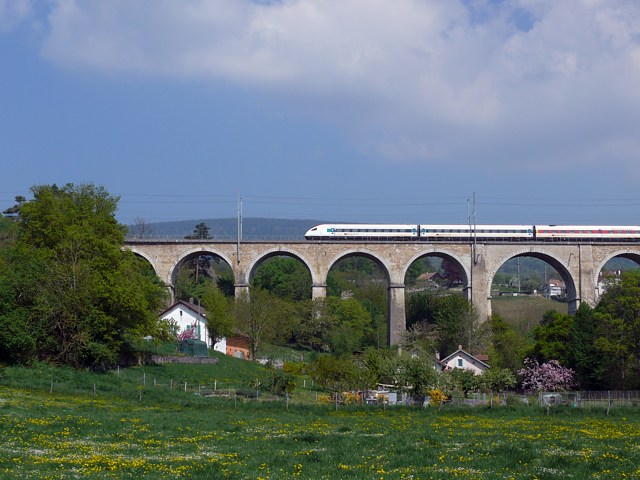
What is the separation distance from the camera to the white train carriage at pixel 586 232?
76.3 metres

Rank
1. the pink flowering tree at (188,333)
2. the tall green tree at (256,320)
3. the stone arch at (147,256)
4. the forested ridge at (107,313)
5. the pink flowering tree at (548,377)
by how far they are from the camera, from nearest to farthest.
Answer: the forested ridge at (107,313) < the pink flowering tree at (548,377) < the pink flowering tree at (188,333) < the tall green tree at (256,320) < the stone arch at (147,256)

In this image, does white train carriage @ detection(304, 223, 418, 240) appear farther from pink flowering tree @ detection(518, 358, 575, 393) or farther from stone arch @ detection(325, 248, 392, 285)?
pink flowering tree @ detection(518, 358, 575, 393)

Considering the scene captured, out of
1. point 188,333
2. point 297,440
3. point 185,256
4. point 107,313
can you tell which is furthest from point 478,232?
point 297,440

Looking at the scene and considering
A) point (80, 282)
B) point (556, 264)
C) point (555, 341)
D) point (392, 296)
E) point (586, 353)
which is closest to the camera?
point (80, 282)

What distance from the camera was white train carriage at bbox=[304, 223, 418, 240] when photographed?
3017 inches

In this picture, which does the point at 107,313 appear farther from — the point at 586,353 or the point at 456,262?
the point at 456,262

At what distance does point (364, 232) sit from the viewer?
77.0 m

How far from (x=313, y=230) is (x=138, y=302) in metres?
36.4

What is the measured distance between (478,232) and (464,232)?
3.98ft

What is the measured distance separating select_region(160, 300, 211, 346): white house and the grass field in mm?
31695

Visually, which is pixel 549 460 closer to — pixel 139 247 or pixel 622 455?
pixel 622 455

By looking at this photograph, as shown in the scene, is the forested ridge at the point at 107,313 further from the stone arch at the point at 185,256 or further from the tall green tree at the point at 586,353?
the stone arch at the point at 185,256

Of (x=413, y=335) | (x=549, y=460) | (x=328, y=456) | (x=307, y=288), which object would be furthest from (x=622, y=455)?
(x=307, y=288)

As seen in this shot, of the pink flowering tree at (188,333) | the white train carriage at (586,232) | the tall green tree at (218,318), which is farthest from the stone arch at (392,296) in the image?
the white train carriage at (586,232)
